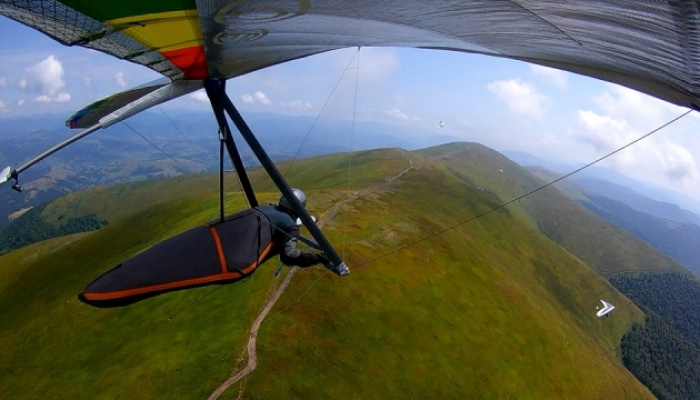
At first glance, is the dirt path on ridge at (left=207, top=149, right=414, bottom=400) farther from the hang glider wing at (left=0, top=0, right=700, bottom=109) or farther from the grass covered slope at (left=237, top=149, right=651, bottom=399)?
the hang glider wing at (left=0, top=0, right=700, bottom=109)

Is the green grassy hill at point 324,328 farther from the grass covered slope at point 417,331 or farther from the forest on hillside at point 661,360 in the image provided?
the forest on hillside at point 661,360

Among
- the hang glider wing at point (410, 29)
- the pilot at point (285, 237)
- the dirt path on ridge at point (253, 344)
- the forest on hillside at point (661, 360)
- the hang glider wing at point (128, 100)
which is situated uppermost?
the hang glider wing at point (410, 29)

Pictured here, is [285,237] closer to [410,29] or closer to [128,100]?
[128,100]

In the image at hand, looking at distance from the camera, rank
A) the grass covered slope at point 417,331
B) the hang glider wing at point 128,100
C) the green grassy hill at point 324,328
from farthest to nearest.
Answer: the grass covered slope at point 417,331 → the green grassy hill at point 324,328 → the hang glider wing at point 128,100

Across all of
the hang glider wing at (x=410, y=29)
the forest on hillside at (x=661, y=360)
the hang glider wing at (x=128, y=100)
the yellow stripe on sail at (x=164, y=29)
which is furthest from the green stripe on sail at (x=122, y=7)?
the forest on hillside at (x=661, y=360)

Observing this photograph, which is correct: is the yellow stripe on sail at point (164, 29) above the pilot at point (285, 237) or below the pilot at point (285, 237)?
above

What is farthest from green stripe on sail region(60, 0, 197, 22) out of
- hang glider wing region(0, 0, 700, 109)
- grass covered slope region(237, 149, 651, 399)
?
grass covered slope region(237, 149, 651, 399)

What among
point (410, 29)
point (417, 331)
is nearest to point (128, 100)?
point (410, 29)
